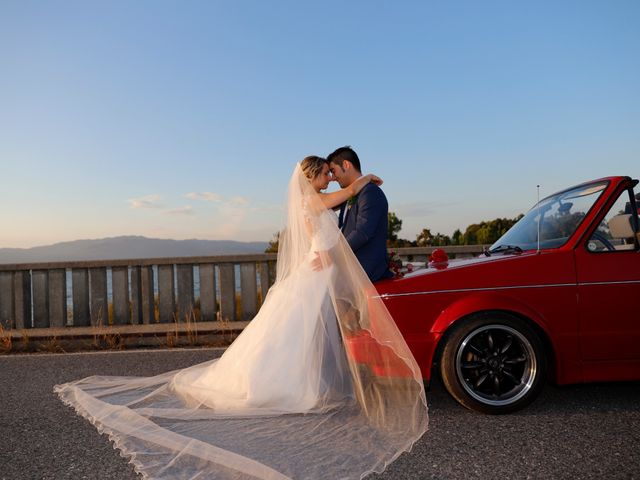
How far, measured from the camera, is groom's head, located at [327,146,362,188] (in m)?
5.12

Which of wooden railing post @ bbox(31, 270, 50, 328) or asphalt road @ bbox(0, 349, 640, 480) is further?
wooden railing post @ bbox(31, 270, 50, 328)

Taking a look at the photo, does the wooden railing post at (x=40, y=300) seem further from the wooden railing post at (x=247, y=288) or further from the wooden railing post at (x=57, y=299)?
the wooden railing post at (x=247, y=288)

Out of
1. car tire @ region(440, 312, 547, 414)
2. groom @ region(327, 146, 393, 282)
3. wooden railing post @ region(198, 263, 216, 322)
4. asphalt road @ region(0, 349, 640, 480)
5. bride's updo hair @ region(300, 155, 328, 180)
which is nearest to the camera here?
asphalt road @ region(0, 349, 640, 480)

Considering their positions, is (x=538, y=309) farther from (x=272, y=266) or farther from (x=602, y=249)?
(x=272, y=266)

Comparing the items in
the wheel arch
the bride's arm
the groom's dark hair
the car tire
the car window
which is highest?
the groom's dark hair

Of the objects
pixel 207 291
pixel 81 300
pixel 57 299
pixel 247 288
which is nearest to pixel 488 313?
pixel 247 288

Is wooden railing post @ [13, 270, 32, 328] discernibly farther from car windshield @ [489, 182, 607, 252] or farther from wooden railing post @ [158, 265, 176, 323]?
car windshield @ [489, 182, 607, 252]

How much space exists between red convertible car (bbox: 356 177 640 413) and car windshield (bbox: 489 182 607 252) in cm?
21

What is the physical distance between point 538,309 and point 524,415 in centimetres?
83

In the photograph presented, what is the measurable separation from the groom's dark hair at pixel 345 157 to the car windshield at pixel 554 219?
159cm

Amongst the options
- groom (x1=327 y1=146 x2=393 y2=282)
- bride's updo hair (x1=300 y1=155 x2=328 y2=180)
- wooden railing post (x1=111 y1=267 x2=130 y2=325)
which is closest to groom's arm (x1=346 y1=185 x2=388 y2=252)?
groom (x1=327 y1=146 x2=393 y2=282)

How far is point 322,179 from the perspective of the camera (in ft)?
16.7

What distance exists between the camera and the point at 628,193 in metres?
4.38

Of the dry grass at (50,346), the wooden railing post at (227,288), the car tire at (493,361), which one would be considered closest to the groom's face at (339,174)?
the car tire at (493,361)
